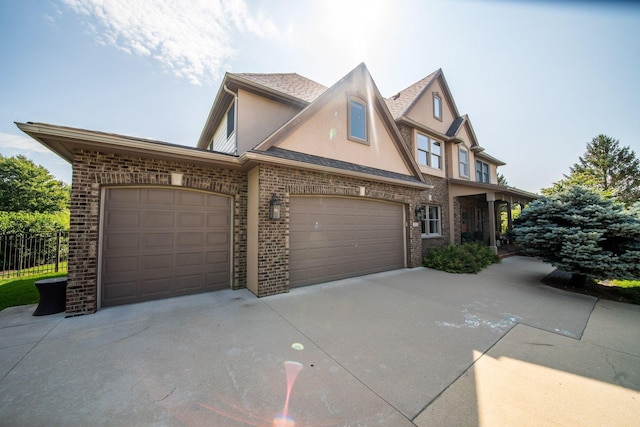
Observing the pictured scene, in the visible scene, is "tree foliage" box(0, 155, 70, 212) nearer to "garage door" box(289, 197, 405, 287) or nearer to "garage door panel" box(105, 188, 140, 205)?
"garage door panel" box(105, 188, 140, 205)

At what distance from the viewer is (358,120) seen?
8352 mm

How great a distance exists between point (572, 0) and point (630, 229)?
18.4 ft

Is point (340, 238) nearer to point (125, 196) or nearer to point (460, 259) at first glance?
point (460, 259)

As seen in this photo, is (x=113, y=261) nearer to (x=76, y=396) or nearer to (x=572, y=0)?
(x=76, y=396)

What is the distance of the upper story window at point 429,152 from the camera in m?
11.4

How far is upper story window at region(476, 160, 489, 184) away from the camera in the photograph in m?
15.0

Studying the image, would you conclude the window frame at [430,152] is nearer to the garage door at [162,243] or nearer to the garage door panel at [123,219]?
the garage door at [162,243]

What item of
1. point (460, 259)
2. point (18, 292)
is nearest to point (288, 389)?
point (18, 292)

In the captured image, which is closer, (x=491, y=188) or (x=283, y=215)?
(x=283, y=215)

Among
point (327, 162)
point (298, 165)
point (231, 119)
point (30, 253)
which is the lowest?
point (30, 253)

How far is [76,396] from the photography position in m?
2.40

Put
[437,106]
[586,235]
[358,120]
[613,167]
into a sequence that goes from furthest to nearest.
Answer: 1. [613,167]
2. [437,106]
3. [358,120]
4. [586,235]

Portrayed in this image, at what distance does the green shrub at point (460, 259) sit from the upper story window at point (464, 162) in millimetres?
4995

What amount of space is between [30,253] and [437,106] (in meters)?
19.1
